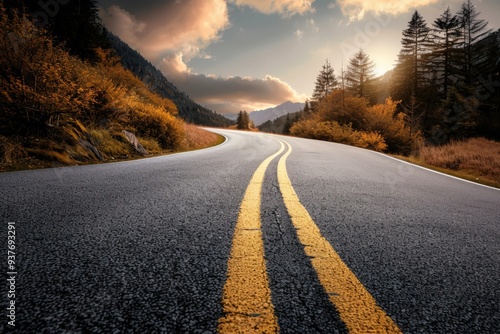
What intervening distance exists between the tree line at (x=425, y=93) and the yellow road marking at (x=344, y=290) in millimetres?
18524

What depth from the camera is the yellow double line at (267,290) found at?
693 mm

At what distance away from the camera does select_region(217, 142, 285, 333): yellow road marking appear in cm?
67

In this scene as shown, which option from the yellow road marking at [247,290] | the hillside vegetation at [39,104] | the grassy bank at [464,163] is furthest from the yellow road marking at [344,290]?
the grassy bank at [464,163]

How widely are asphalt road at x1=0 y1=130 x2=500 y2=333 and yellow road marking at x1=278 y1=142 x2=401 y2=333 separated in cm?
3

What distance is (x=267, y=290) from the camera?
84 cm

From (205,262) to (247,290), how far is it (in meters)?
0.27

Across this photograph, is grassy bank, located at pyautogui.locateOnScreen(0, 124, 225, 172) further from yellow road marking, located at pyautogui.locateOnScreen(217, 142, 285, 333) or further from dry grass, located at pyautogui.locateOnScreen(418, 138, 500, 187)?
dry grass, located at pyautogui.locateOnScreen(418, 138, 500, 187)

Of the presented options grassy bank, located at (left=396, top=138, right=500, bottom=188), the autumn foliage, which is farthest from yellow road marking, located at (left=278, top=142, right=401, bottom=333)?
the autumn foliage

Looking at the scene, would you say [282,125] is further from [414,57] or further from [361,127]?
[361,127]

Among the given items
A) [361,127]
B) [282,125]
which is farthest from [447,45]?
[282,125]

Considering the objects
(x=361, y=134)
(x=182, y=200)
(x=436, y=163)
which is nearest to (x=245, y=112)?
(x=361, y=134)

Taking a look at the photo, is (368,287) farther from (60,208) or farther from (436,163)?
(436,163)

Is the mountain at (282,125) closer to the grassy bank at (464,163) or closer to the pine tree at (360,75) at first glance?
the pine tree at (360,75)

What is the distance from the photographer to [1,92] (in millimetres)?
4930
